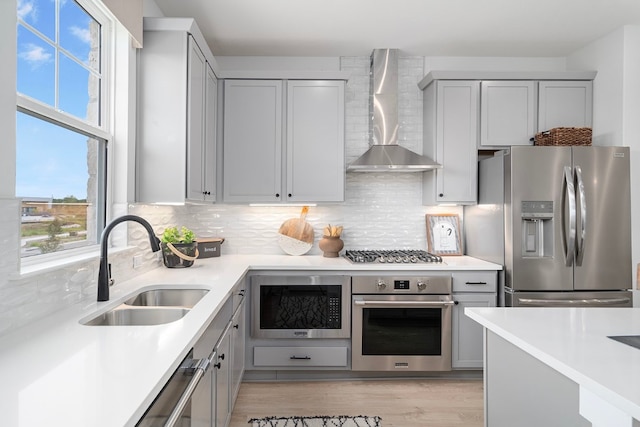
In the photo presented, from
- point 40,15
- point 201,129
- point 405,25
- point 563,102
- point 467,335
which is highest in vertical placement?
point 405,25

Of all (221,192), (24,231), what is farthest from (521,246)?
(24,231)

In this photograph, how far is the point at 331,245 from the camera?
3404mm

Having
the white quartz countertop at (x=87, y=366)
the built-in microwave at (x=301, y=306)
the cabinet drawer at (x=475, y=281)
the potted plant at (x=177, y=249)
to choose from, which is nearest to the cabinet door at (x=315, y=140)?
the built-in microwave at (x=301, y=306)

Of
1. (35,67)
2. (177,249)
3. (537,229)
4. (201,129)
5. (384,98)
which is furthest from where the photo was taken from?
(384,98)

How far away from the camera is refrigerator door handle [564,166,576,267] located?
2.79m

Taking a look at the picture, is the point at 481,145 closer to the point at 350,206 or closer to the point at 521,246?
the point at 521,246

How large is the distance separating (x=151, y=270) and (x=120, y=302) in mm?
835

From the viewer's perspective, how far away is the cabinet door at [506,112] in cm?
332

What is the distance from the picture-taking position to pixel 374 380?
3.01 metres

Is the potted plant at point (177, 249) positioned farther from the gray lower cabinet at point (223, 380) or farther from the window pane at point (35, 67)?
the window pane at point (35, 67)

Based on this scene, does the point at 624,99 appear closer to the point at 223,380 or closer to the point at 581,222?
the point at 581,222

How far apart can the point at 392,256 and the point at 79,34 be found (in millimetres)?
2597

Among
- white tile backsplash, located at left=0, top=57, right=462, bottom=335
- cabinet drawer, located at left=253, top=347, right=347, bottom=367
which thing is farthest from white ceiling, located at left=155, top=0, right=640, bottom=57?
cabinet drawer, located at left=253, top=347, right=347, bottom=367

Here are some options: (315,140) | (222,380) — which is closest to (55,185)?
(222,380)
